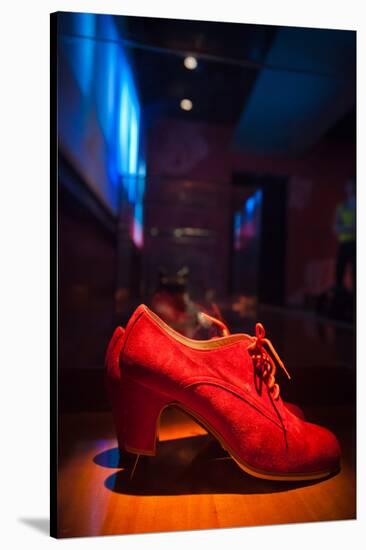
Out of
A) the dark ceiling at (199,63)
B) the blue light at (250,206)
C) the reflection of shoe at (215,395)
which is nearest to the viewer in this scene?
the reflection of shoe at (215,395)

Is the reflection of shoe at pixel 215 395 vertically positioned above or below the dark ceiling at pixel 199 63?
below

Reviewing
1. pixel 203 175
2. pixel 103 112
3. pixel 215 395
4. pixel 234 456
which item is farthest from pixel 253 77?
pixel 234 456

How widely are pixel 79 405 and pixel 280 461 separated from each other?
1.62ft

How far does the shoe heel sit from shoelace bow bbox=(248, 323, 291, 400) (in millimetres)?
235

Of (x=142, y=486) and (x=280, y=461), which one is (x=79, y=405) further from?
(x=280, y=461)

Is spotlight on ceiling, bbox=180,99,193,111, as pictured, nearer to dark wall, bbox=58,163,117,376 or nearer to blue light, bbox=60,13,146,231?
blue light, bbox=60,13,146,231

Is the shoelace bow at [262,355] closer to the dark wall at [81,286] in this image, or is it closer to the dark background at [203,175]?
the dark background at [203,175]

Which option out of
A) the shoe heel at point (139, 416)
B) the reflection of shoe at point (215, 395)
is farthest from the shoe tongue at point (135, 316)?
the shoe heel at point (139, 416)

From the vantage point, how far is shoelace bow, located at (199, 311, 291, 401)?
121 cm

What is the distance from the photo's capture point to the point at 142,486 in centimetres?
116

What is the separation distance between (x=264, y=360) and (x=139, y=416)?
33 cm

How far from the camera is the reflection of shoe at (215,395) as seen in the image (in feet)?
3.69

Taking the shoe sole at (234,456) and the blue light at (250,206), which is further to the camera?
the blue light at (250,206)

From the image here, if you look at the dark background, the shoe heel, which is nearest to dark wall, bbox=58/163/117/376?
the dark background
